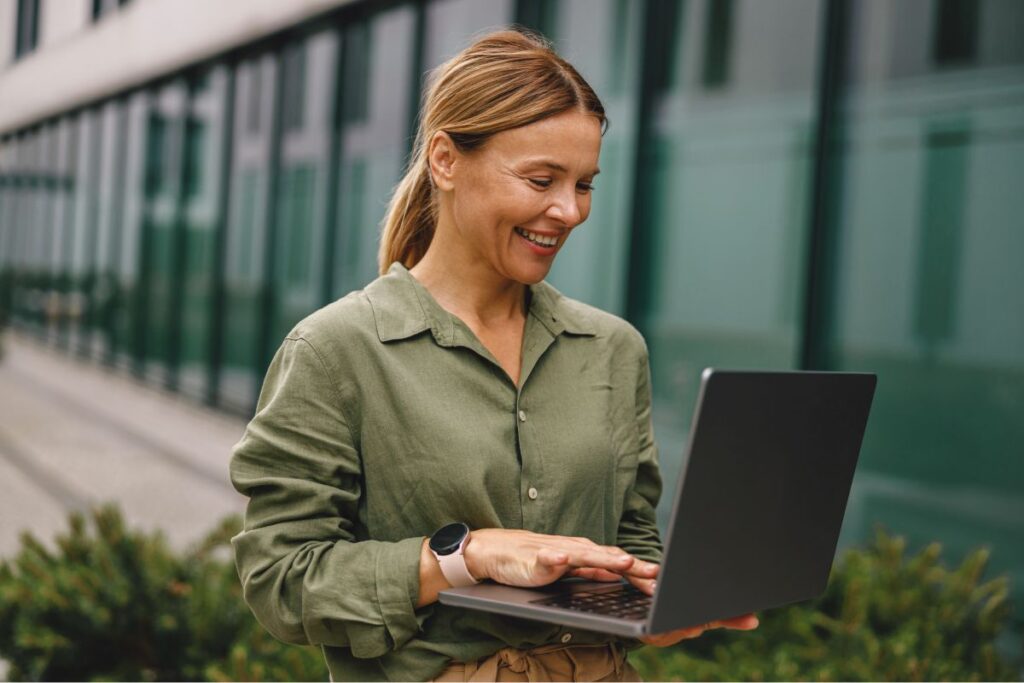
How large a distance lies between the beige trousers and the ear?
64 centimetres

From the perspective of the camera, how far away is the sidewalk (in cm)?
718

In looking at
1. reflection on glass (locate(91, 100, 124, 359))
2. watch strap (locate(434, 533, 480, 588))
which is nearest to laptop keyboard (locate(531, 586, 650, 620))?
watch strap (locate(434, 533, 480, 588))

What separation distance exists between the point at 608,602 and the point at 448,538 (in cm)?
22

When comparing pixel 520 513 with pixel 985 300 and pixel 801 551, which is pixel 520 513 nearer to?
pixel 801 551

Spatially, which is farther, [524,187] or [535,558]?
[524,187]

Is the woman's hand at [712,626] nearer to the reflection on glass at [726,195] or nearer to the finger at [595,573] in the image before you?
the finger at [595,573]

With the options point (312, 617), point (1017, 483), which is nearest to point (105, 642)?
point (312, 617)

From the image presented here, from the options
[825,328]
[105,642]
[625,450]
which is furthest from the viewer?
[825,328]

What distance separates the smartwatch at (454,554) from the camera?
5.04ft

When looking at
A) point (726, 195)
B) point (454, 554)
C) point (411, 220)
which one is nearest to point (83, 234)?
point (726, 195)

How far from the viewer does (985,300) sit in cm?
469

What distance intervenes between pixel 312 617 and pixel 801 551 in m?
0.63

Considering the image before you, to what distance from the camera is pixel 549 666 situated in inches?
65.7

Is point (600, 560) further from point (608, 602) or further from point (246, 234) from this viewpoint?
point (246, 234)
